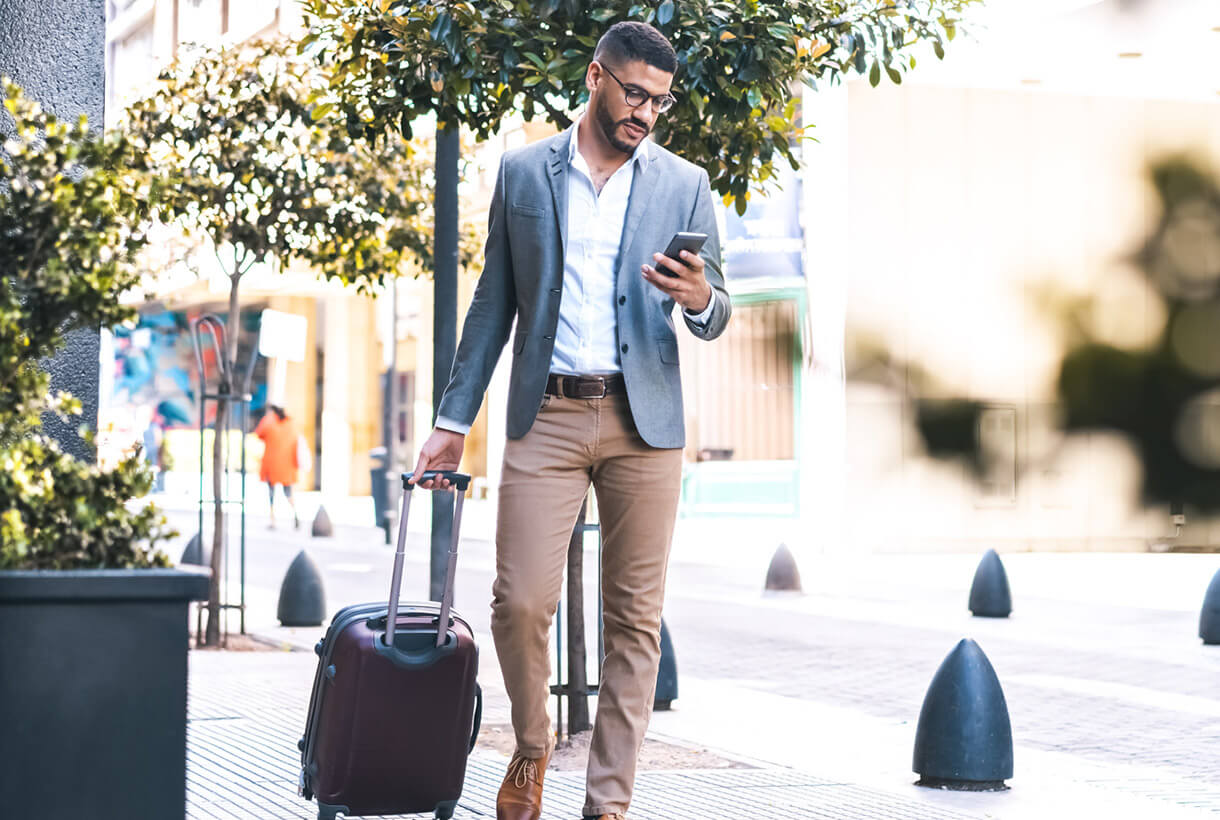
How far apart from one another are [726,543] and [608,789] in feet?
61.8

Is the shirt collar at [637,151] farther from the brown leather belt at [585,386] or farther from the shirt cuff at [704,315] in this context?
the brown leather belt at [585,386]

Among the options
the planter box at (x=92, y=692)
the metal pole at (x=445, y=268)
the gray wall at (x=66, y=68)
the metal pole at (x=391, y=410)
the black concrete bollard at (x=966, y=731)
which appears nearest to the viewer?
the planter box at (x=92, y=692)

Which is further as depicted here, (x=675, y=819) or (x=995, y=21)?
(x=995, y=21)

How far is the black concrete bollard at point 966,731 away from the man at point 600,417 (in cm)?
200

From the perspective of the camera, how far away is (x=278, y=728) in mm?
7152

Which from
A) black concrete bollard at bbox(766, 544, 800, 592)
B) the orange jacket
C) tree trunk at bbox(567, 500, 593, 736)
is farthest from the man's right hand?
the orange jacket

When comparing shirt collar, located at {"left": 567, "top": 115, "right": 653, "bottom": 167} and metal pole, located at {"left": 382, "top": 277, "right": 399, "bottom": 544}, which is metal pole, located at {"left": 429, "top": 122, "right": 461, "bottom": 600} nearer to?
shirt collar, located at {"left": 567, "top": 115, "right": 653, "bottom": 167}

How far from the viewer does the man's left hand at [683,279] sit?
4.20 m

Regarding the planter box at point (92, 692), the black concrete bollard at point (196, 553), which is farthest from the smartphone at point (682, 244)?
the black concrete bollard at point (196, 553)

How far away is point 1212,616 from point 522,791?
8093 millimetres

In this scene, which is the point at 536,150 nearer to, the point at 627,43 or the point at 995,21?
the point at 627,43

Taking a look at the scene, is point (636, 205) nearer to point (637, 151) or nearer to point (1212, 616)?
point (637, 151)

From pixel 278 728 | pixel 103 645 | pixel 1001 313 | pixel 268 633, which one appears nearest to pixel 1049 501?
pixel 1001 313

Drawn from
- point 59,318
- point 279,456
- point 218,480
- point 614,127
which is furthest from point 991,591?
point 279,456
